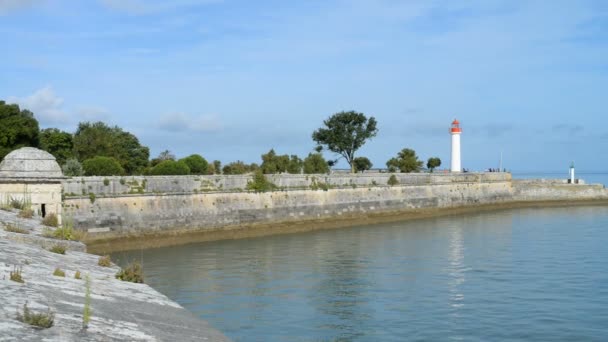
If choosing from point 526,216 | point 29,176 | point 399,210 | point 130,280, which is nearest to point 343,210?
point 399,210

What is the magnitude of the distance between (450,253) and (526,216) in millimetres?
20519

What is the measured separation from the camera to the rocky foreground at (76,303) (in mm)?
4832

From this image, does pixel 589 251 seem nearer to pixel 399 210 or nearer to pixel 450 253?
pixel 450 253

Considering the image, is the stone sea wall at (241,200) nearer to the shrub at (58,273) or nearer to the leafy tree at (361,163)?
the leafy tree at (361,163)

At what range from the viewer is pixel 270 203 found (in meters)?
34.4

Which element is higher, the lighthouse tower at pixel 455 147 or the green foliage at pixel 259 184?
the lighthouse tower at pixel 455 147

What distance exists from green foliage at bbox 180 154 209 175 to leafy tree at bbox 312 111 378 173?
75.3 ft

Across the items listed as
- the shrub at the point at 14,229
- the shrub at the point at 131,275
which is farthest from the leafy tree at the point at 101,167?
the shrub at the point at 131,275

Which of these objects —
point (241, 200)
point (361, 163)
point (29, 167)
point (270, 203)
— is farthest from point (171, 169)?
point (361, 163)

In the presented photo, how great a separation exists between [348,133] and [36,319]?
5610 centimetres

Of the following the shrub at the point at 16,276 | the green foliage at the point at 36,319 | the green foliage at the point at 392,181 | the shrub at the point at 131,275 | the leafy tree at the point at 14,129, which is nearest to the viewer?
the green foliage at the point at 36,319

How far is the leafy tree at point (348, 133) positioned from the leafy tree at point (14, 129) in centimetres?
2974

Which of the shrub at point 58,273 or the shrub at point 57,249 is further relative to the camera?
the shrub at point 57,249

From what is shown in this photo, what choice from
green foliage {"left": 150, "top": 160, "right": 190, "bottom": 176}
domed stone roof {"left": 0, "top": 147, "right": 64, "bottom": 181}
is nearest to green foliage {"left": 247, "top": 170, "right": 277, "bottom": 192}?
green foliage {"left": 150, "top": 160, "right": 190, "bottom": 176}
